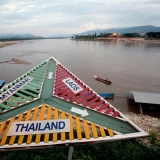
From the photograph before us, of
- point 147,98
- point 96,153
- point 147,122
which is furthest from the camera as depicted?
point 147,98

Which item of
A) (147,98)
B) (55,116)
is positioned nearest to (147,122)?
(147,98)

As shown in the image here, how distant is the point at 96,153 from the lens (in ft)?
22.6

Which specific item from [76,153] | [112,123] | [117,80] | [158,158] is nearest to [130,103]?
[117,80]

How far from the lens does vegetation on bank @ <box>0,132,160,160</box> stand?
253 inches

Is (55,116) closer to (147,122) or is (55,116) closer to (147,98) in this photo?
(147,122)

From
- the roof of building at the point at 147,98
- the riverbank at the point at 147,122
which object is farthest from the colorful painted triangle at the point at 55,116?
the roof of building at the point at 147,98

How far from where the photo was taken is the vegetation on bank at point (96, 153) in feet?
21.1

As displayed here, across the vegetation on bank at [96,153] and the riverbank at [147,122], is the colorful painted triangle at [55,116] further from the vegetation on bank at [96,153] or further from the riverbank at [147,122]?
the riverbank at [147,122]

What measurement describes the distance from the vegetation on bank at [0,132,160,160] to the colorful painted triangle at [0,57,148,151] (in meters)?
2.49

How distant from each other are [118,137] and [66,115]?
56.2 inches

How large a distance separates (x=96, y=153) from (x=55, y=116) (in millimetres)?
4273

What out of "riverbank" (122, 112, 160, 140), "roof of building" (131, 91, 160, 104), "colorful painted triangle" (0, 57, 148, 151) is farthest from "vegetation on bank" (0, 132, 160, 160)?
"roof of building" (131, 91, 160, 104)

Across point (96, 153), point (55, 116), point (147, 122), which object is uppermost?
point (55, 116)

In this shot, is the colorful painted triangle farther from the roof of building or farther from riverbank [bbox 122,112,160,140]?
the roof of building
